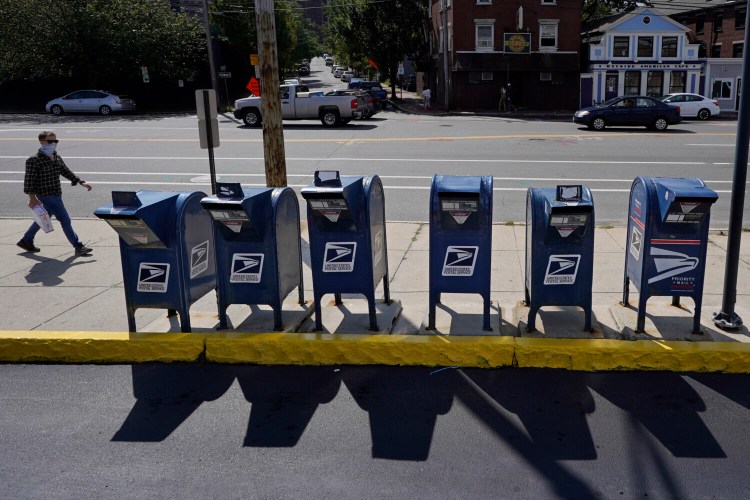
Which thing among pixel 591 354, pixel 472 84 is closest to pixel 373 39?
pixel 472 84

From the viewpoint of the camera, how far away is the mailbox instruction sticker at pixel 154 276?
6098mm

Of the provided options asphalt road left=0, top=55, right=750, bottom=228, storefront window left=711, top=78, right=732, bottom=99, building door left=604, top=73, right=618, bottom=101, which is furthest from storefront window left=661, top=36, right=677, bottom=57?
asphalt road left=0, top=55, right=750, bottom=228

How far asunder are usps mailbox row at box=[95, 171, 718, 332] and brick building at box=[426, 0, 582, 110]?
3436 centimetres

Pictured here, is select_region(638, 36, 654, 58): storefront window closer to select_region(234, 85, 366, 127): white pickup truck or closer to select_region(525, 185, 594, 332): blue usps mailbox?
select_region(234, 85, 366, 127): white pickup truck

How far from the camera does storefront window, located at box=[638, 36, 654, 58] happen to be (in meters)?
40.4

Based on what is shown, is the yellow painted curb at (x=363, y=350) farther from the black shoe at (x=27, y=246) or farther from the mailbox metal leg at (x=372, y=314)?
the black shoe at (x=27, y=246)

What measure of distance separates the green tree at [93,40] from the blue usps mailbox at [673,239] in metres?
39.4

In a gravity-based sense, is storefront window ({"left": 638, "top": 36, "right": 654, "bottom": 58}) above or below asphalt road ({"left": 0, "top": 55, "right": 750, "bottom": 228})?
above

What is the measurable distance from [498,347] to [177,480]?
109 inches

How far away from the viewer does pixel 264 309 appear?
6.93 meters

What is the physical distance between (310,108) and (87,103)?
15.6m

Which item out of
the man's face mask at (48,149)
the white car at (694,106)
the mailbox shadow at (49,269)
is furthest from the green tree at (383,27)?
the mailbox shadow at (49,269)

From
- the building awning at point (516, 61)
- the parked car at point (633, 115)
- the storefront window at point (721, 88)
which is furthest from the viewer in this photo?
the storefront window at point (721, 88)

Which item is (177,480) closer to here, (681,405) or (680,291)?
(681,405)
